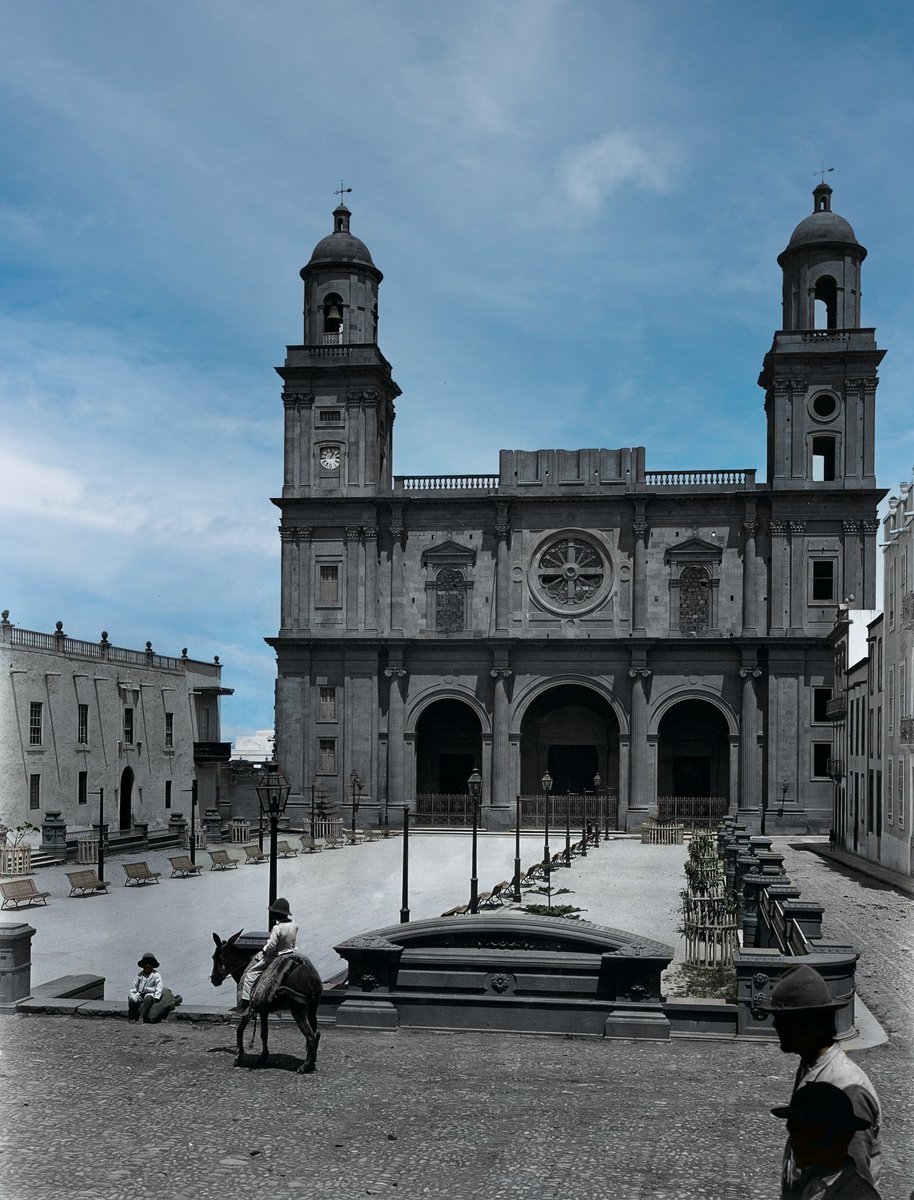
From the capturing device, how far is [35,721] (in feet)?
157

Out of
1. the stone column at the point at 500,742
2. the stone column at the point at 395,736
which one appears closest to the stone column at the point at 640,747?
the stone column at the point at 500,742

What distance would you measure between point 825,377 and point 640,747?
19.5 m

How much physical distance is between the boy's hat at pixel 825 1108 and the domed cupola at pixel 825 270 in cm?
5491

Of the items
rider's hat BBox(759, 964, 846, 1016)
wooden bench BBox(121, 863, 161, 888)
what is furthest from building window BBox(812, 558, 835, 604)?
rider's hat BBox(759, 964, 846, 1016)

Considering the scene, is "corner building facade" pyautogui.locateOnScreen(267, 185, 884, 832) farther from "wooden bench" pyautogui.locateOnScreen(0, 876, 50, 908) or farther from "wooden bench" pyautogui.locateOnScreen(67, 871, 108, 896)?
"wooden bench" pyautogui.locateOnScreen(0, 876, 50, 908)

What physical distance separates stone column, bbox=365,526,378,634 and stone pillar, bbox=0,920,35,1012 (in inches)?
1651

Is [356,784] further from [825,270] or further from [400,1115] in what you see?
[400,1115]

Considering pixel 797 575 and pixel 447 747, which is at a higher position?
pixel 797 575

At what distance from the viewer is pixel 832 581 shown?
177 ft

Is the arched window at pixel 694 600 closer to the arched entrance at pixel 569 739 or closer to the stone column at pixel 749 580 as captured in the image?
the stone column at pixel 749 580

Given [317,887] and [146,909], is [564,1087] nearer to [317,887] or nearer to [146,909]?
[146,909]

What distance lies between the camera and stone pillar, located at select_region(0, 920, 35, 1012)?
1455cm

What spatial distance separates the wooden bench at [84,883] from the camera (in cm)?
3096

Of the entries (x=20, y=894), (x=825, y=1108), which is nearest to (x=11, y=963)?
(x=825, y=1108)
